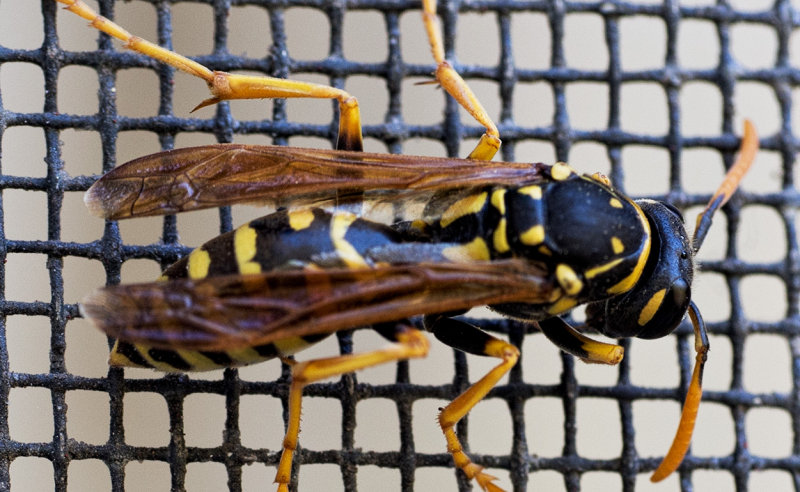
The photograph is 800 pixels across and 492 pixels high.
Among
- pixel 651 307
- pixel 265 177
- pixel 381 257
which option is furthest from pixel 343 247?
pixel 651 307

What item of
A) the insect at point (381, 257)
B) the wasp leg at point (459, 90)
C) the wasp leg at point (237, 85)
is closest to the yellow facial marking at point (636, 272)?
the insect at point (381, 257)

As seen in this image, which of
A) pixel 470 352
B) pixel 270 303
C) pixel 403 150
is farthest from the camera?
pixel 403 150

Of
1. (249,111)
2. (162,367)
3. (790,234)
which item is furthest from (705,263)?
(249,111)

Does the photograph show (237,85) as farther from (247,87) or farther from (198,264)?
(198,264)

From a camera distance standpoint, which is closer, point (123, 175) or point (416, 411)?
point (123, 175)

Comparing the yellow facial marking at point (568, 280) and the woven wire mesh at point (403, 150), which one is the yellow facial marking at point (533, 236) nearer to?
the yellow facial marking at point (568, 280)

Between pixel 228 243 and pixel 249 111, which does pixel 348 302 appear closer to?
pixel 228 243

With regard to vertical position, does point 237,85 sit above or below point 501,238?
above

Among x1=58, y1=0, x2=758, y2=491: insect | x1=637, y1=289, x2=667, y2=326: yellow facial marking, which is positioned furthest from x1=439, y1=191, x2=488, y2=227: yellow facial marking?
x1=637, y1=289, x2=667, y2=326: yellow facial marking
